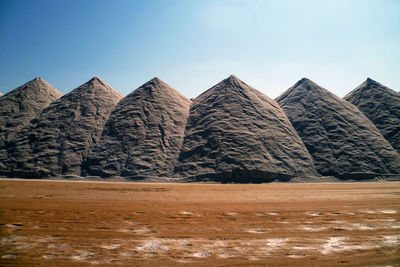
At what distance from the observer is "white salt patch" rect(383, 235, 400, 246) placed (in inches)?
141

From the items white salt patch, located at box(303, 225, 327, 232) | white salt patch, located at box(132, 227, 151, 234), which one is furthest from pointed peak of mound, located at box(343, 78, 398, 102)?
white salt patch, located at box(132, 227, 151, 234)

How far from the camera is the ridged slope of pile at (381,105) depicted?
2559 cm

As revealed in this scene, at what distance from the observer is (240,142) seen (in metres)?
21.6

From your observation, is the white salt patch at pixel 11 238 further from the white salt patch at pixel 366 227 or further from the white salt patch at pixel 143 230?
the white salt patch at pixel 366 227

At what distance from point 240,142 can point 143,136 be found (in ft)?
33.7

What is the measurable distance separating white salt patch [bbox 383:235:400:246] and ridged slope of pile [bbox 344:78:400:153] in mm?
26320

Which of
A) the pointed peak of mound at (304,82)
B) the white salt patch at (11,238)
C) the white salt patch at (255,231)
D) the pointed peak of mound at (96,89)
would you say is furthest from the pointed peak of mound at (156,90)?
the white salt patch at (255,231)

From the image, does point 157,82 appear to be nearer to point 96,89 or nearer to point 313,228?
point 96,89

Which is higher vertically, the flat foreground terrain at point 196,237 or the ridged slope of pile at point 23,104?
the ridged slope of pile at point 23,104

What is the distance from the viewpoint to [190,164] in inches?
794

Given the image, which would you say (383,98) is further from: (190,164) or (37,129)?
(37,129)

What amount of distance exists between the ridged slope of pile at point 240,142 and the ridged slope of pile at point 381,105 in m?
11.4

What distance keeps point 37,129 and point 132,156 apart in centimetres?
1258

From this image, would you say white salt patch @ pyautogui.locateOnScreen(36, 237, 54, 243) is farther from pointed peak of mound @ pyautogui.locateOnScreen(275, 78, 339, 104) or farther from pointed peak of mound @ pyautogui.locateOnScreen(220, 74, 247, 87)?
pointed peak of mound @ pyautogui.locateOnScreen(275, 78, 339, 104)
